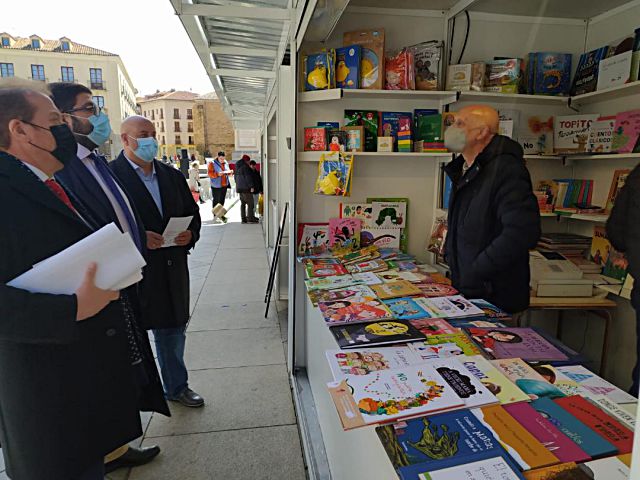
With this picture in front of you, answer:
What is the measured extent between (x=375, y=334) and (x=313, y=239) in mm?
1266

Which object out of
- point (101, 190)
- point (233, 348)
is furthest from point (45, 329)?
point (233, 348)

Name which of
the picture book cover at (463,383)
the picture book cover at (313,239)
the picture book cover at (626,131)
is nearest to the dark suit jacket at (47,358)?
the picture book cover at (463,383)

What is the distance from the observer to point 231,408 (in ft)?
8.23

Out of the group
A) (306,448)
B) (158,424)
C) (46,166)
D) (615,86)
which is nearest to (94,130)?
(46,166)

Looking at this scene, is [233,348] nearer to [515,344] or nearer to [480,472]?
[515,344]

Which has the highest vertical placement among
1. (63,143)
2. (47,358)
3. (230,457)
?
(63,143)

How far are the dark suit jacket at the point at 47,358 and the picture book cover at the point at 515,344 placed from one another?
1261 millimetres

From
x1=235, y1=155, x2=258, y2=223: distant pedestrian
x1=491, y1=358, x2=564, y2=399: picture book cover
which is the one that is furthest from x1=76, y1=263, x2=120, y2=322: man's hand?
x1=235, y1=155, x2=258, y2=223: distant pedestrian

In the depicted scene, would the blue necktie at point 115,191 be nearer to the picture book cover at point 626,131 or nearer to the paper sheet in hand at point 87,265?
the paper sheet in hand at point 87,265

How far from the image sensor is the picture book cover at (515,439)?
79 centimetres

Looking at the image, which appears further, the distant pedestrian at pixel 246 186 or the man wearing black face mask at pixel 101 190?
the distant pedestrian at pixel 246 186

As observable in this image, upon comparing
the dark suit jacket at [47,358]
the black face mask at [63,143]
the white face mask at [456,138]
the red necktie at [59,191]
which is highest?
the white face mask at [456,138]

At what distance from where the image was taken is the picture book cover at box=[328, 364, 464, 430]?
37.4 inches

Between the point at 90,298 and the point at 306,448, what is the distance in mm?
1376
